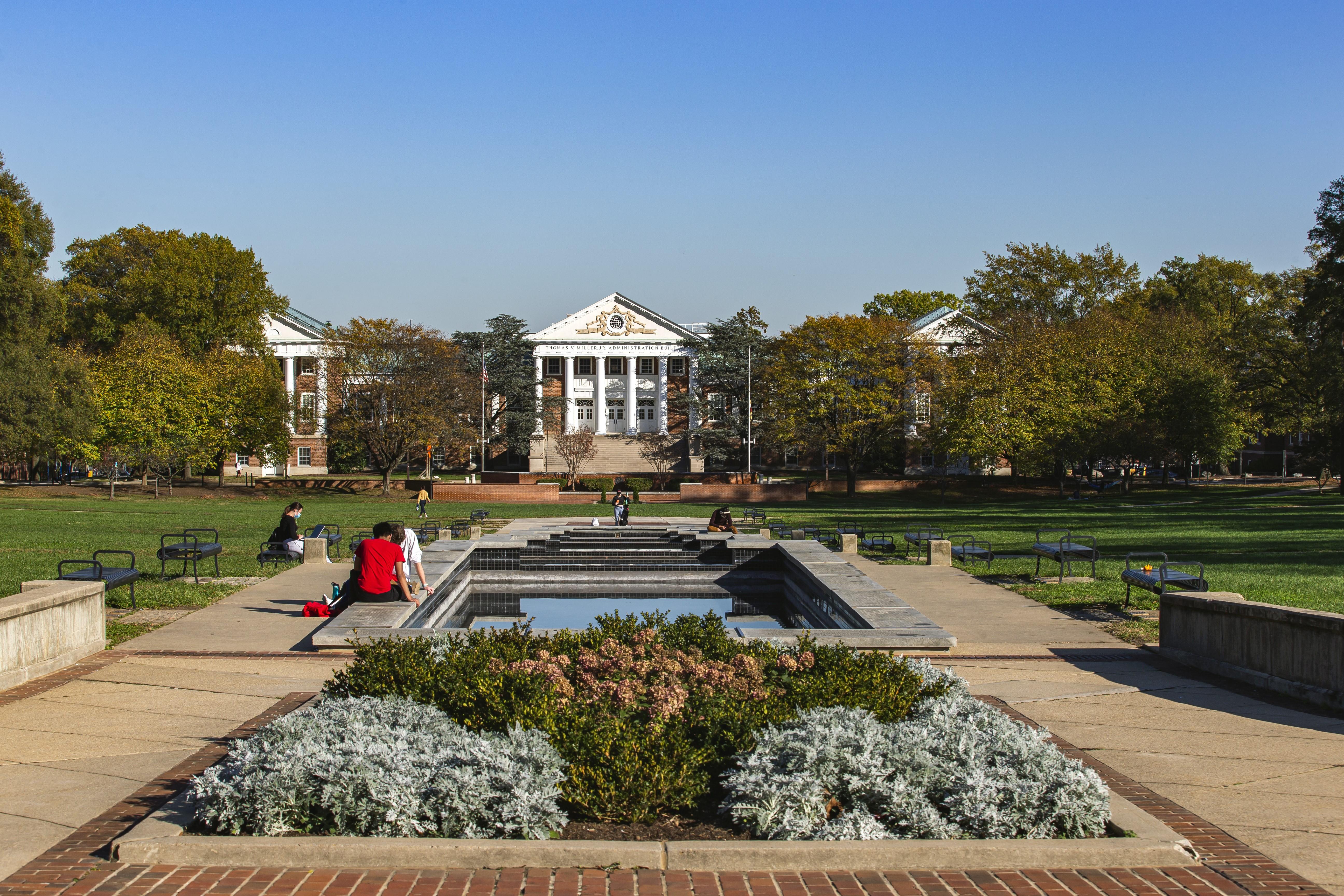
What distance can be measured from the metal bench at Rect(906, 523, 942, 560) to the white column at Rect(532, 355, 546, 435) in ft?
176

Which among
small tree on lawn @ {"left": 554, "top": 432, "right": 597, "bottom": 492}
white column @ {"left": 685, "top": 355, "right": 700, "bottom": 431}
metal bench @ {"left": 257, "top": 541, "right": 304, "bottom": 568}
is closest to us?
metal bench @ {"left": 257, "top": 541, "right": 304, "bottom": 568}

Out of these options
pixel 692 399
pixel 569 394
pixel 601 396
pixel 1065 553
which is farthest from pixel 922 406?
pixel 1065 553

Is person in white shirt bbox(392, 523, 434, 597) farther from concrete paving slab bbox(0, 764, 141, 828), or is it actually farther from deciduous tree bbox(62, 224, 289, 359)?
deciduous tree bbox(62, 224, 289, 359)

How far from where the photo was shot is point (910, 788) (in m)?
5.35

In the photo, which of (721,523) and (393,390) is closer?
(721,523)

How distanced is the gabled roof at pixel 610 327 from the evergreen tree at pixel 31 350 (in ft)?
124

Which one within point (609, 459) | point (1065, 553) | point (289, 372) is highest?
point (289, 372)

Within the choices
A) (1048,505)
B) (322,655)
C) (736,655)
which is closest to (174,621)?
(322,655)

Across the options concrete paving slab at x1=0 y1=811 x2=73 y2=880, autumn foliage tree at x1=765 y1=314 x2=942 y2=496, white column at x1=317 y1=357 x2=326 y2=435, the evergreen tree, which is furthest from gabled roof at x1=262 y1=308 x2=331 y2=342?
concrete paving slab at x1=0 y1=811 x2=73 y2=880

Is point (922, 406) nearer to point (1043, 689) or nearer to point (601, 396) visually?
point (601, 396)

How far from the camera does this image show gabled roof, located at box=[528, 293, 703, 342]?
80.5 meters

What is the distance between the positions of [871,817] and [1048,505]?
4410cm

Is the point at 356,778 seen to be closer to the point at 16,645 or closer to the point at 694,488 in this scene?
the point at 16,645

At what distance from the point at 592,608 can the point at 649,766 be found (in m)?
11.0
